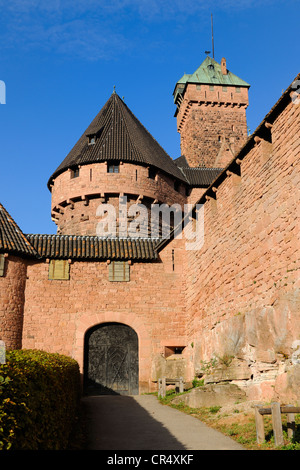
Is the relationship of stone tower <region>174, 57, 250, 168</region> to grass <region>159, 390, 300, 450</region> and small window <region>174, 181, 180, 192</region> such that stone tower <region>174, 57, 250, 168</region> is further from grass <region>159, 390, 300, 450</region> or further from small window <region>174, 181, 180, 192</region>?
grass <region>159, 390, 300, 450</region>

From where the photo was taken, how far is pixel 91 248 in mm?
17031

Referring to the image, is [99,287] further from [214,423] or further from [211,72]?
[211,72]

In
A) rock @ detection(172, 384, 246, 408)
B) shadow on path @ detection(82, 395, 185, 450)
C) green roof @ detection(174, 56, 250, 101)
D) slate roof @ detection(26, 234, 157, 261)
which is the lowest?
shadow on path @ detection(82, 395, 185, 450)

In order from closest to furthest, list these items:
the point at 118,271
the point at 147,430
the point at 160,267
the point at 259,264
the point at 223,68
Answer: the point at 147,430 → the point at 259,264 → the point at 118,271 → the point at 160,267 → the point at 223,68

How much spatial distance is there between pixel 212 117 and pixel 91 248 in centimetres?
2088

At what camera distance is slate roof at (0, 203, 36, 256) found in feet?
51.7

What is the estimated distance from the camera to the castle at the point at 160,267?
9.16m

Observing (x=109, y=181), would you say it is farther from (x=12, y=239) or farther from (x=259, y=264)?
(x=259, y=264)

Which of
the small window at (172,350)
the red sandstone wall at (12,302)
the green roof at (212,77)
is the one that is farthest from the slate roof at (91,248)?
the green roof at (212,77)

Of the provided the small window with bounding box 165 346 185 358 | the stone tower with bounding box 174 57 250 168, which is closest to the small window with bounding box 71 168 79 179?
the stone tower with bounding box 174 57 250 168

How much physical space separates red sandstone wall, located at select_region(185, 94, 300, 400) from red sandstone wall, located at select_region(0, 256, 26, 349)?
6.33m

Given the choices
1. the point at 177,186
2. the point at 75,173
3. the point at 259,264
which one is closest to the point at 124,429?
the point at 259,264

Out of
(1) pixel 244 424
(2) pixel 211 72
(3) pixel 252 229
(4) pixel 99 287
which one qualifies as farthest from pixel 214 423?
(2) pixel 211 72
